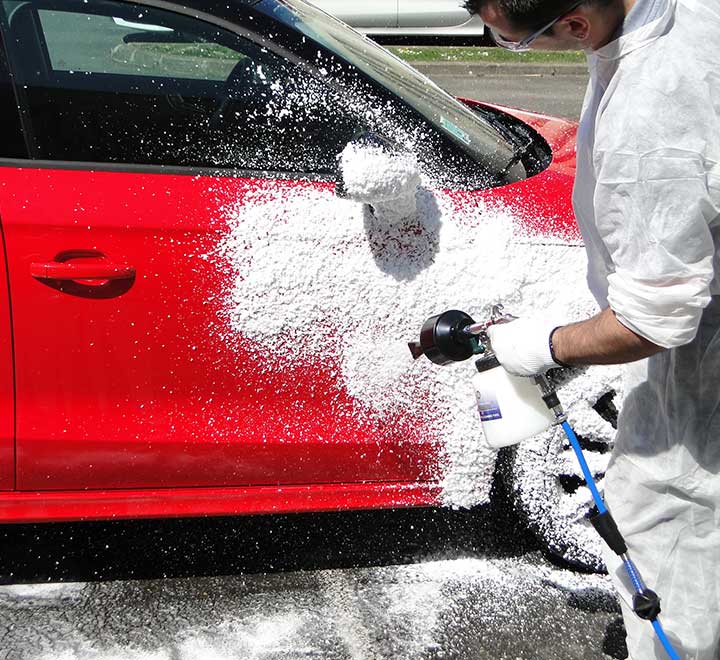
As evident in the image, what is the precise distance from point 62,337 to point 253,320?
476mm

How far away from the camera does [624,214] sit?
161 cm

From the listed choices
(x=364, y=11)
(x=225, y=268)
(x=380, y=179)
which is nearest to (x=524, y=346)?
(x=380, y=179)

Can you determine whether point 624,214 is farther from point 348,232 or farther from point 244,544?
point 244,544

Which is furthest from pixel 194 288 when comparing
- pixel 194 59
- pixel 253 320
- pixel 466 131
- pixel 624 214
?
pixel 624 214

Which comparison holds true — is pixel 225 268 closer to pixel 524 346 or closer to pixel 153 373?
pixel 153 373

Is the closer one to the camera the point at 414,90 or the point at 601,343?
the point at 601,343

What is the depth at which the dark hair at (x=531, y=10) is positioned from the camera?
1.55 metres

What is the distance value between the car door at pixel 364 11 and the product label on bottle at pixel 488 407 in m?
9.08

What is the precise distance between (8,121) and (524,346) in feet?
4.82

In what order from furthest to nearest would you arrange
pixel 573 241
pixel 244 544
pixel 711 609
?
pixel 244 544
pixel 573 241
pixel 711 609

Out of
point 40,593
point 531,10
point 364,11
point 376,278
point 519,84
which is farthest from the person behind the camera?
point 364,11

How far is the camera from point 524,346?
186 cm

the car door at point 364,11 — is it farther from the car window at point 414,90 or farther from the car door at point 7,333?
the car door at point 7,333

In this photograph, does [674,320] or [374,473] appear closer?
[674,320]
